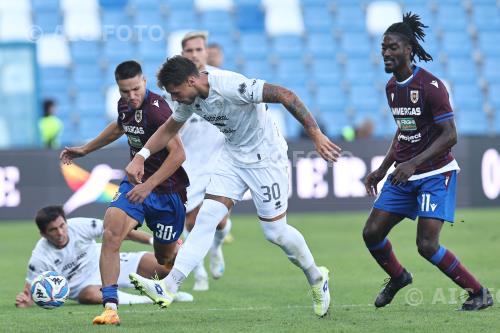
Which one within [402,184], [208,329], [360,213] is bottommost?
[360,213]

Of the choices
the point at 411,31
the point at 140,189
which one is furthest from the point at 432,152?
the point at 140,189

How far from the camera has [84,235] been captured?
960 centimetres

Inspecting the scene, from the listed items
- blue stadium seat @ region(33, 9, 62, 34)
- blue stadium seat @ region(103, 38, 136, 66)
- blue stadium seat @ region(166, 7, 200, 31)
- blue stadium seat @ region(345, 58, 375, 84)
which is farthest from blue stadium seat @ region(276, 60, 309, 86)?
blue stadium seat @ region(33, 9, 62, 34)

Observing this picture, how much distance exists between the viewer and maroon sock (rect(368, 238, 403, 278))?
27.3ft

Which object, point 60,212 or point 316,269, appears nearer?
point 316,269

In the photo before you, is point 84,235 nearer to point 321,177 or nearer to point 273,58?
point 321,177

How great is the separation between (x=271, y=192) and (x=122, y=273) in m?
2.63

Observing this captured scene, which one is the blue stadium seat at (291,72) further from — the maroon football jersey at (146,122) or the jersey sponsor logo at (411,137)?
the jersey sponsor logo at (411,137)

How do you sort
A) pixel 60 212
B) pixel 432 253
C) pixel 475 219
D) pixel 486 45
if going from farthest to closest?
pixel 486 45 < pixel 475 219 < pixel 60 212 < pixel 432 253

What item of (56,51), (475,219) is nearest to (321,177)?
(475,219)

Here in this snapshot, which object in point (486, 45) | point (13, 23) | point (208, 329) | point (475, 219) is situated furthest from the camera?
point (486, 45)

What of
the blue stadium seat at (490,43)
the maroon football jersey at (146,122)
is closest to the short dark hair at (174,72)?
the maroon football jersey at (146,122)

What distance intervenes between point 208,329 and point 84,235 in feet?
8.53

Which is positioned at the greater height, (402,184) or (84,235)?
(402,184)
